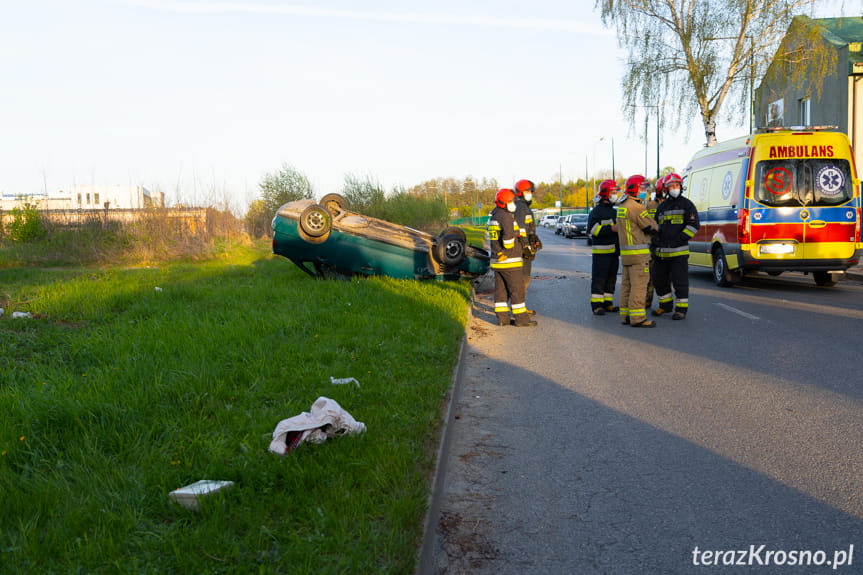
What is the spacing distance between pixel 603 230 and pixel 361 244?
4307 mm

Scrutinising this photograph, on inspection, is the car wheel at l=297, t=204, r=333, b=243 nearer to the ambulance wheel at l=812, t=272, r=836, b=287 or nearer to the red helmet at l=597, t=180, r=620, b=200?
the red helmet at l=597, t=180, r=620, b=200

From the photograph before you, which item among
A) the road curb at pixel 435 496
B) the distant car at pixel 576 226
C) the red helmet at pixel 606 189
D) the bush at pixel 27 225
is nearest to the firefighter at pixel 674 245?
the red helmet at pixel 606 189

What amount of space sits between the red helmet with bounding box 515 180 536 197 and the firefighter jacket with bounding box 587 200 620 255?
1.01 m

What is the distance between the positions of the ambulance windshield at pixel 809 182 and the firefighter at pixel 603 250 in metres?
3.38

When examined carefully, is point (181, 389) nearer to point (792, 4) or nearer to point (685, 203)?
point (685, 203)

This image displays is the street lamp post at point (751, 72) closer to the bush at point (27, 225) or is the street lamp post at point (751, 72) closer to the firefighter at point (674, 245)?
the firefighter at point (674, 245)

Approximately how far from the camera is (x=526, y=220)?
401 inches

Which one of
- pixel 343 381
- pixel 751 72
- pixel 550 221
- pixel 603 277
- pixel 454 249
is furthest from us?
pixel 550 221

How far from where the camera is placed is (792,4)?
78.1 ft

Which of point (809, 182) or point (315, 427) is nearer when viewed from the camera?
point (315, 427)

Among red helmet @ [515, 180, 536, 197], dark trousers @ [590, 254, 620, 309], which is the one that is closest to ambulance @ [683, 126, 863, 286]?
dark trousers @ [590, 254, 620, 309]

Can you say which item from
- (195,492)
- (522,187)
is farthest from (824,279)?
(195,492)

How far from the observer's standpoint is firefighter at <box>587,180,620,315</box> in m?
10.4

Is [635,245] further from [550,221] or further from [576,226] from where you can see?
[550,221]
